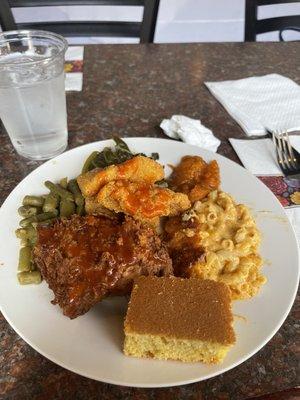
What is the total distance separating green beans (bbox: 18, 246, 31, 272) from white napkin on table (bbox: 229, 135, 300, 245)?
1.09 meters

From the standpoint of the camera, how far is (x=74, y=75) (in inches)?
99.7

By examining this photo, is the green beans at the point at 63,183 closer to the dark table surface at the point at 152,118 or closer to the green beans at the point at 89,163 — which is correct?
the green beans at the point at 89,163

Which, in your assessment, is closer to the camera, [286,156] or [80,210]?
[80,210]

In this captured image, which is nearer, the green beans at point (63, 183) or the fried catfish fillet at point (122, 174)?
the fried catfish fillet at point (122, 174)

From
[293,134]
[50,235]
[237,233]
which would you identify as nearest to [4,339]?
[50,235]

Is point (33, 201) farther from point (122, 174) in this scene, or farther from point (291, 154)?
point (291, 154)

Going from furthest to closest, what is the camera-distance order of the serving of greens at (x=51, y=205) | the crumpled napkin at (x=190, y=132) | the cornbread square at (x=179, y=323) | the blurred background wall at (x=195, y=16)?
1. the blurred background wall at (x=195, y=16)
2. the crumpled napkin at (x=190, y=132)
3. the serving of greens at (x=51, y=205)
4. the cornbread square at (x=179, y=323)

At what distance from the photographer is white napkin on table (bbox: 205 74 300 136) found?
2.18 metres

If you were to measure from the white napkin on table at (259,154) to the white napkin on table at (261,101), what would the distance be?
0.10 metres

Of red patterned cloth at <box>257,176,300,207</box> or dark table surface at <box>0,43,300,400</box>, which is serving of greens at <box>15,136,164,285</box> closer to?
dark table surface at <box>0,43,300,400</box>

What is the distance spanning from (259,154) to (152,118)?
63cm

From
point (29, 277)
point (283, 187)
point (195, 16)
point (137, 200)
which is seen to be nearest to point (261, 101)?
point (283, 187)

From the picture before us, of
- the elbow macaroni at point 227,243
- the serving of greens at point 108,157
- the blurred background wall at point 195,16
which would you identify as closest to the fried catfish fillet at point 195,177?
the elbow macaroni at point 227,243

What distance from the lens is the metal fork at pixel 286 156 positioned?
1.88 m
